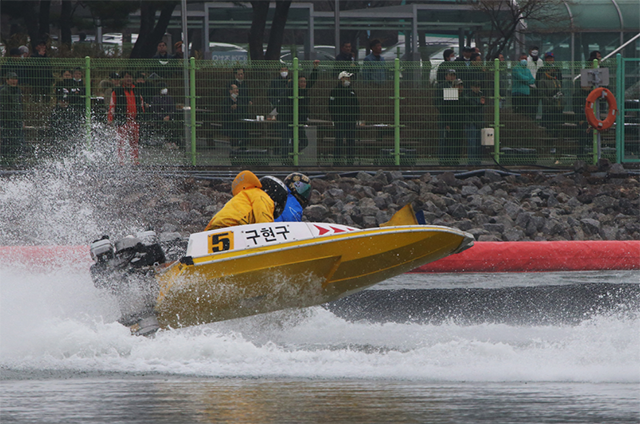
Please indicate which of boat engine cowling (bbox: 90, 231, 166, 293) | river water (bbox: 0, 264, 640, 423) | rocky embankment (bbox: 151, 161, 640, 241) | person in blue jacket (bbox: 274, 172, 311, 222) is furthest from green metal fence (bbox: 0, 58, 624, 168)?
boat engine cowling (bbox: 90, 231, 166, 293)

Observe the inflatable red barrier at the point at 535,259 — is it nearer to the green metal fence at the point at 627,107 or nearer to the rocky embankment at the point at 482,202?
the rocky embankment at the point at 482,202

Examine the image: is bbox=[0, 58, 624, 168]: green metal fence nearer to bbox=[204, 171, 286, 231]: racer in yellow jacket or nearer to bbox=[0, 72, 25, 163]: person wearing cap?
bbox=[0, 72, 25, 163]: person wearing cap

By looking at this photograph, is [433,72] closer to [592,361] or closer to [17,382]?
[592,361]

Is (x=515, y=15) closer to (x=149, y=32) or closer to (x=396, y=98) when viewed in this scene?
(x=396, y=98)

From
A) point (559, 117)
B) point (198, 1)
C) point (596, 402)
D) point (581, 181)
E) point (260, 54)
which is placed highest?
point (198, 1)

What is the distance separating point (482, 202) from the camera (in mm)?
15203

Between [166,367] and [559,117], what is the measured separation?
11.6 m

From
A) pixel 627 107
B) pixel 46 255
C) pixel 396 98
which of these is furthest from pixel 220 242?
pixel 627 107

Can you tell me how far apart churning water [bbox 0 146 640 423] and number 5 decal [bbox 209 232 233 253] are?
767 millimetres

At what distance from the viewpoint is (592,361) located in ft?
22.6

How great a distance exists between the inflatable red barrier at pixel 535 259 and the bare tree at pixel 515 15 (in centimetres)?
1177

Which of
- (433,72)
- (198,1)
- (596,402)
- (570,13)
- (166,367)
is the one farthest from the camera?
(198,1)

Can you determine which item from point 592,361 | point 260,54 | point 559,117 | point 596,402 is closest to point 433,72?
point 559,117

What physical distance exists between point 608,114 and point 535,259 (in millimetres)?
6173
